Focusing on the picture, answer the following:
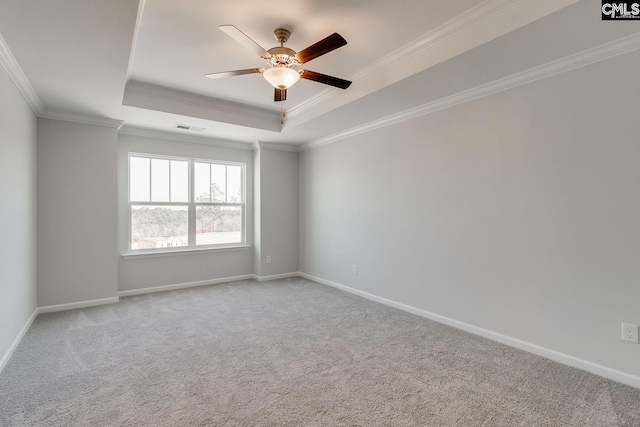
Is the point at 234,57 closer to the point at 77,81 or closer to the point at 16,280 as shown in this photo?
the point at 77,81

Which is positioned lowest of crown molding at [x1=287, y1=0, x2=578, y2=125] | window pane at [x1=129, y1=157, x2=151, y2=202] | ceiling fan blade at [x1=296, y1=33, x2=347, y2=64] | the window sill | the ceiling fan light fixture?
the window sill

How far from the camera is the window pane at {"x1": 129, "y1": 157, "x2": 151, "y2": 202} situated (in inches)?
185

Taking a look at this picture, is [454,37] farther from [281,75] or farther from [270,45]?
[270,45]

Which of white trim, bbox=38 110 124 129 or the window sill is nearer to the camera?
white trim, bbox=38 110 124 129

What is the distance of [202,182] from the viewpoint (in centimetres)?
531

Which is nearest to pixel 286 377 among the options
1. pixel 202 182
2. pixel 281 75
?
pixel 281 75

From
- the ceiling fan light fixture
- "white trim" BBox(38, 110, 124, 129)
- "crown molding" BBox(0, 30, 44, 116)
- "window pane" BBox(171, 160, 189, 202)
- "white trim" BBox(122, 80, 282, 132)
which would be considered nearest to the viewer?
"crown molding" BBox(0, 30, 44, 116)

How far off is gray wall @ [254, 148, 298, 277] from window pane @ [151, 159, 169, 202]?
144 centimetres

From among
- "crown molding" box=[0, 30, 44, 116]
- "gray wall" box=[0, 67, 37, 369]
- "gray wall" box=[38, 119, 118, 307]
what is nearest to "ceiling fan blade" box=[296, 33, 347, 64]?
"crown molding" box=[0, 30, 44, 116]

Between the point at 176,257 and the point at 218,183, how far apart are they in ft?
4.54

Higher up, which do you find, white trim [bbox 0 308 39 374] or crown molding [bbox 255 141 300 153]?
crown molding [bbox 255 141 300 153]

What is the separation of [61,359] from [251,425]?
6.33 ft

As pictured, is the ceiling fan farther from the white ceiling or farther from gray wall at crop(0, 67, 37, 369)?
gray wall at crop(0, 67, 37, 369)

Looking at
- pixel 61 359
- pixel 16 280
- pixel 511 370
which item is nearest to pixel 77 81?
pixel 16 280
